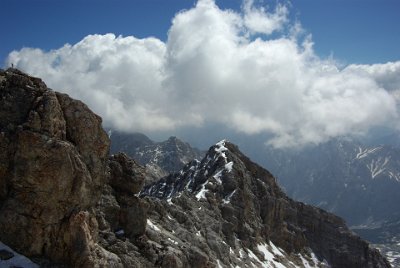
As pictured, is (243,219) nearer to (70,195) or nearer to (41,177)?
(70,195)

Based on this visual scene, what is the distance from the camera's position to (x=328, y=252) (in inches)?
7210

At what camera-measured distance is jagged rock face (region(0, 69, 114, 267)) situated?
5119cm

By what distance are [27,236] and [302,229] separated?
14856 centimetres

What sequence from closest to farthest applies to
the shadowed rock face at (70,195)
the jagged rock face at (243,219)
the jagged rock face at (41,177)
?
1. the jagged rock face at (41,177)
2. the shadowed rock face at (70,195)
3. the jagged rock face at (243,219)

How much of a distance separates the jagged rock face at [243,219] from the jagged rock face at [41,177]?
23.1 meters

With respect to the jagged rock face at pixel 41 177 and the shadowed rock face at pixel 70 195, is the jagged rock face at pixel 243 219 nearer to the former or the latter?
the shadowed rock face at pixel 70 195

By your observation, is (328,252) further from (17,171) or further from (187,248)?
(17,171)

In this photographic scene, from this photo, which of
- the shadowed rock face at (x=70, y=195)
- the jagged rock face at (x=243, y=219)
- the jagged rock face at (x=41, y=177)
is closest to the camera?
the jagged rock face at (x=41, y=177)

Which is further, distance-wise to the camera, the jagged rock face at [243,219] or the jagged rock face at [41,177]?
the jagged rock face at [243,219]

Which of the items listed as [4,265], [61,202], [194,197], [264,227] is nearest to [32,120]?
[61,202]

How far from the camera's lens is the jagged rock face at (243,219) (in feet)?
337

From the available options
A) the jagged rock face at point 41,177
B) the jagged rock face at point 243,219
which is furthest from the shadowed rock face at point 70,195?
the jagged rock face at point 243,219

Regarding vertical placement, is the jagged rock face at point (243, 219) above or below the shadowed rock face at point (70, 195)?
above

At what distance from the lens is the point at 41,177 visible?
52.2 metres
